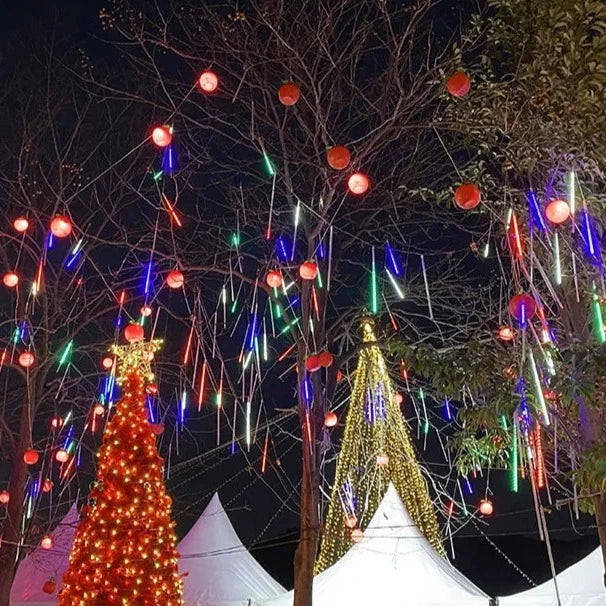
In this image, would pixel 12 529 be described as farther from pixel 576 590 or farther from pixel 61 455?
pixel 576 590

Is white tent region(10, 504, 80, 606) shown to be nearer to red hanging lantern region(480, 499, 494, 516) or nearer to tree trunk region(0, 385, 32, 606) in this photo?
tree trunk region(0, 385, 32, 606)

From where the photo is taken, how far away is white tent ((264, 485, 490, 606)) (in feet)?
→ 27.9

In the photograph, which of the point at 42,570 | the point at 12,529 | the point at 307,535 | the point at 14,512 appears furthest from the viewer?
the point at 42,570

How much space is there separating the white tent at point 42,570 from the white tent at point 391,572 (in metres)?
4.80

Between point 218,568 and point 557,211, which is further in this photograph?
point 218,568

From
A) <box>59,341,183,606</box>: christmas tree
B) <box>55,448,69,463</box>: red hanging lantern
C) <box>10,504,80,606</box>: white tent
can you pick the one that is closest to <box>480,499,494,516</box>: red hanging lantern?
<box>59,341,183,606</box>: christmas tree

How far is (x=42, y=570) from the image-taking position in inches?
469

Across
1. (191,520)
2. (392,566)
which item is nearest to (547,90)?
(392,566)

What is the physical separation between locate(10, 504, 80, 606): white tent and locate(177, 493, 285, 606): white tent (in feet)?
6.78

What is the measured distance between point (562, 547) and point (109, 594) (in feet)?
64.8

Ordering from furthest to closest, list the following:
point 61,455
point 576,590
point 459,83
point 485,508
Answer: point 61,455, point 576,590, point 485,508, point 459,83

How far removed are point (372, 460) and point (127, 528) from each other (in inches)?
122

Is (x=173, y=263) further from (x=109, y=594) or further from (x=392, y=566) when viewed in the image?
(x=392, y=566)

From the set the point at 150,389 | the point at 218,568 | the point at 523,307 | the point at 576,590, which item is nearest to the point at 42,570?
the point at 218,568
